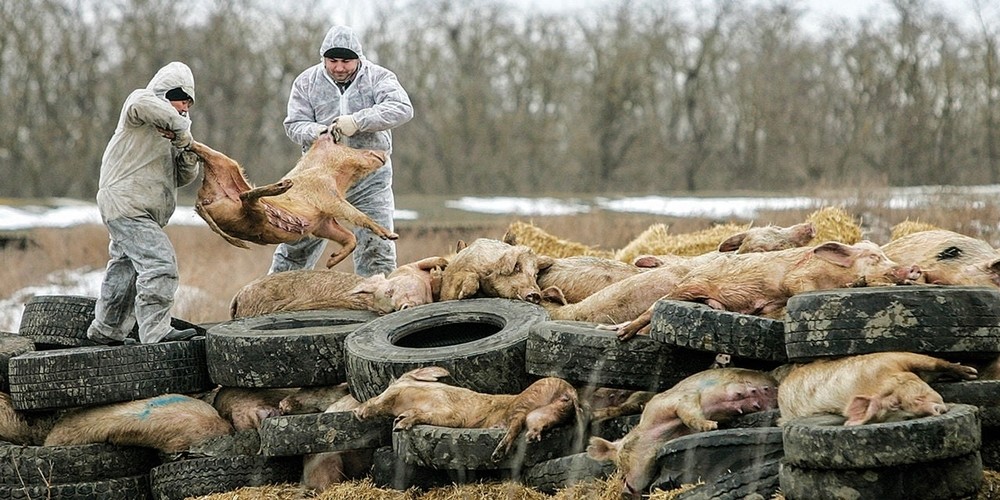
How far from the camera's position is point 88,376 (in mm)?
8336

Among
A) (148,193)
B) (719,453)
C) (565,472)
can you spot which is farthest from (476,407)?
(148,193)

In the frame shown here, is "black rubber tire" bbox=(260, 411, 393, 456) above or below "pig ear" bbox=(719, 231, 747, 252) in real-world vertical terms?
below

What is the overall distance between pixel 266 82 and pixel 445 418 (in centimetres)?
3547

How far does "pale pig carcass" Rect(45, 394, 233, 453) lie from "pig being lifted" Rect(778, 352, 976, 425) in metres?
4.17

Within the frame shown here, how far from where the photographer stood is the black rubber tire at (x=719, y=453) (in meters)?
6.12

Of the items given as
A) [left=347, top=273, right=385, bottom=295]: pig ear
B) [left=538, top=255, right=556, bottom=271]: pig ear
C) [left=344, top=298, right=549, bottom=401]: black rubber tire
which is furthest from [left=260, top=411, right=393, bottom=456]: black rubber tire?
[left=538, top=255, right=556, bottom=271]: pig ear

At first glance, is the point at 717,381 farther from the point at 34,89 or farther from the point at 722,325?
the point at 34,89

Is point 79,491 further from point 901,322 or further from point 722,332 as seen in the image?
point 901,322

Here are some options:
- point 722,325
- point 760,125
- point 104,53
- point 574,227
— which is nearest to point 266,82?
point 104,53

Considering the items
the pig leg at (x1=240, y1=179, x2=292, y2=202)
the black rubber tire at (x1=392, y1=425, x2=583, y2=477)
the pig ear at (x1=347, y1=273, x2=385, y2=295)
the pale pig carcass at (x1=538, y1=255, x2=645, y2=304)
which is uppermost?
the pig leg at (x1=240, y1=179, x2=292, y2=202)

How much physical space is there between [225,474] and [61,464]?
1187mm

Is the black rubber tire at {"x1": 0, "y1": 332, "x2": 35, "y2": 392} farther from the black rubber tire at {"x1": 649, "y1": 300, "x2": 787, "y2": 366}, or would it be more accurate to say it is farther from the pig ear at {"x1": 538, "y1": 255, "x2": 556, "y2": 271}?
the black rubber tire at {"x1": 649, "y1": 300, "x2": 787, "y2": 366}

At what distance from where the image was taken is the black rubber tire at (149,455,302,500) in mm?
7977

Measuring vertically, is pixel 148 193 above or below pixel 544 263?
above
